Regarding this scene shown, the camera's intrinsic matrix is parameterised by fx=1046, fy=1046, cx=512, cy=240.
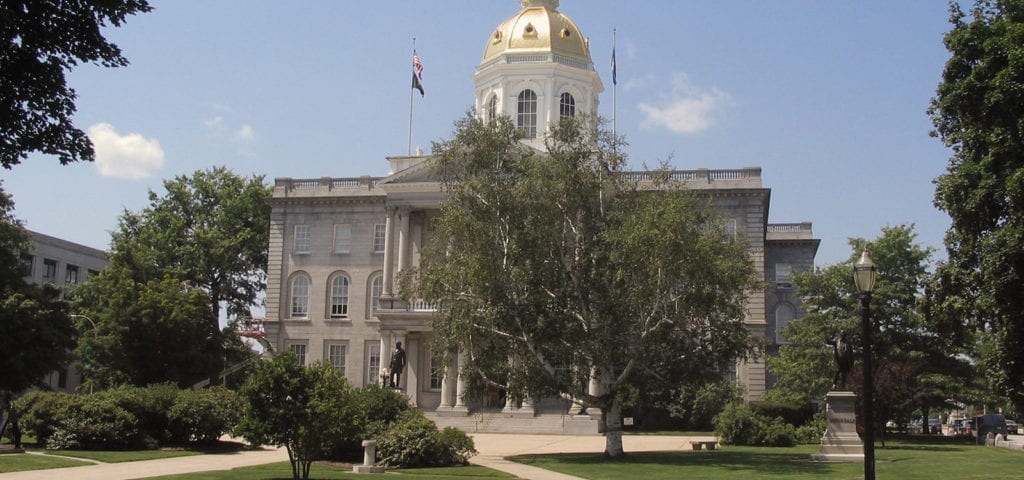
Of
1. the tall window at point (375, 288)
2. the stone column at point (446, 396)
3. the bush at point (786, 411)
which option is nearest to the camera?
the bush at point (786, 411)

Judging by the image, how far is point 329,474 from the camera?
84.9 feet

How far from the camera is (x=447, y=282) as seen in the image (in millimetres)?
34438

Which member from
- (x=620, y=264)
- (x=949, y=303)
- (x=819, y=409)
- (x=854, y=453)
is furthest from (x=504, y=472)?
(x=819, y=409)

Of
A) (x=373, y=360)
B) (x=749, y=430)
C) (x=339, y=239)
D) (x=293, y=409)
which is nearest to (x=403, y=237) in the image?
(x=339, y=239)

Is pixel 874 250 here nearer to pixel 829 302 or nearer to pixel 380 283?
pixel 829 302

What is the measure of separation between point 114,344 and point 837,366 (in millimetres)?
37227

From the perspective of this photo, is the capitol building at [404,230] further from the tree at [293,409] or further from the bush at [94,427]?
the tree at [293,409]

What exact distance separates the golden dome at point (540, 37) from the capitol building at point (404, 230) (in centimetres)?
9

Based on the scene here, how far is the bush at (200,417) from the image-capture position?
33875mm

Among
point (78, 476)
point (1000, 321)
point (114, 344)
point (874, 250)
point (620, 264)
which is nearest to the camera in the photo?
point (78, 476)

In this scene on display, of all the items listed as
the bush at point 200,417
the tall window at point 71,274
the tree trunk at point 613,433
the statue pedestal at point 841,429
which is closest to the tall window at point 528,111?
the tree trunk at point 613,433

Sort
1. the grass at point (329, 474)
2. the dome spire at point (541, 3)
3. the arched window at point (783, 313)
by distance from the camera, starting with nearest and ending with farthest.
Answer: the grass at point (329, 474) < the arched window at point (783, 313) < the dome spire at point (541, 3)

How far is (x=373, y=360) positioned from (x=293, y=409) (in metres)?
38.5

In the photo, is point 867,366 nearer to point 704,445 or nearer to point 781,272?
point 704,445
